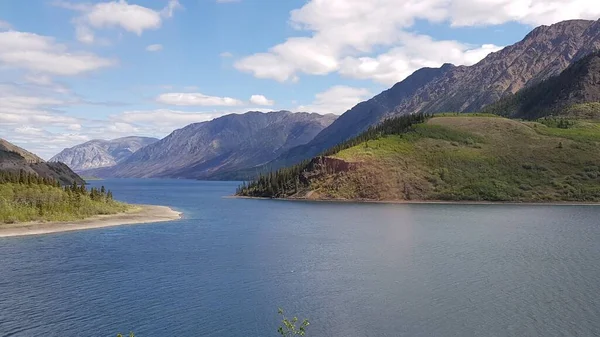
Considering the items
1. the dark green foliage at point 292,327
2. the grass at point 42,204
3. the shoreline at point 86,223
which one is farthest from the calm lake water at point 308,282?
the grass at point 42,204

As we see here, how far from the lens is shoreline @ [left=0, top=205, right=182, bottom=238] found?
3706 inches

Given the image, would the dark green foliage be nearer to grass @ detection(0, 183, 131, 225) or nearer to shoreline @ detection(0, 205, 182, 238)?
shoreline @ detection(0, 205, 182, 238)

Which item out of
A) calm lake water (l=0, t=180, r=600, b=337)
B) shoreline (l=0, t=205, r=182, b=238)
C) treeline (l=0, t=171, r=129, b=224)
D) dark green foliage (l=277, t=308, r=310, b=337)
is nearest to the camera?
dark green foliage (l=277, t=308, r=310, b=337)

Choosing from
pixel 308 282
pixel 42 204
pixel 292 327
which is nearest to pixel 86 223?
pixel 42 204

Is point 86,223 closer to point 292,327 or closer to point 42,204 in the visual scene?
point 42,204

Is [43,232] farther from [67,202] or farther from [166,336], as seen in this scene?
[166,336]

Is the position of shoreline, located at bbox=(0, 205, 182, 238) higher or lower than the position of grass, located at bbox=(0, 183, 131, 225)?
lower

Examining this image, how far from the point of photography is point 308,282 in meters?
58.0

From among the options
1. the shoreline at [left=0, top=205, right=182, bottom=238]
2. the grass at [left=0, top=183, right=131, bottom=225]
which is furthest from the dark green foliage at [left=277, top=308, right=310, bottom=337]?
the grass at [left=0, top=183, right=131, bottom=225]

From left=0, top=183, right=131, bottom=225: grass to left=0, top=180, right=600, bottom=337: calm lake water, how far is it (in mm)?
13813

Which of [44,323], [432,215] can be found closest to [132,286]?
[44,323]

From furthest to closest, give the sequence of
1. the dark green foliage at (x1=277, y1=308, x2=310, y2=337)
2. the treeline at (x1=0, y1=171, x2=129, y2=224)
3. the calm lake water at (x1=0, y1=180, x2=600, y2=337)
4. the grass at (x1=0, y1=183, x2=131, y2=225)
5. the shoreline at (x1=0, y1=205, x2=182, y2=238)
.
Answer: the treeline at (x1=0, y1=171, x2=129, y2=224) < the grass at (x1=0, y1=183, x2=131, y2=225) < the shoreline at (x1=0, y1=205, x2=182, y2=238) < the calm lake water at (x1=0, y1=180, x2=600, y2=337) < the dark green foliage at (x1=277, y1=308, x2=310, y2=337)

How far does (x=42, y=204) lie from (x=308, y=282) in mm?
76989

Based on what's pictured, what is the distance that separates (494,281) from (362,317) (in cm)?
2171
